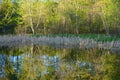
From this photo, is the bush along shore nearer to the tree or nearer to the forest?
the tree

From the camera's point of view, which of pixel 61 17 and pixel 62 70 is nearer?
pixel 62 70

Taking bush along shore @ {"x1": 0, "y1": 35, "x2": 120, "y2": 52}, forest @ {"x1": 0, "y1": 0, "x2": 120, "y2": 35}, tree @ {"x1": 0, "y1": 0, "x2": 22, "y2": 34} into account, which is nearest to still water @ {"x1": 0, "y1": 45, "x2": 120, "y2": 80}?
bush along shore @ {"x1": 0, "y1": 35, "x2": 120, "y2": 52}

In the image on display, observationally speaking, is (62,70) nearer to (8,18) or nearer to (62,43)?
(62,43)

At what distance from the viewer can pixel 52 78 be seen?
467 inches

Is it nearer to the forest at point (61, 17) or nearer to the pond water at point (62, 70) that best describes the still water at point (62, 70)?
the pond water at point (62, 70)

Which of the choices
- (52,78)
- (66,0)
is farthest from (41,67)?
(66,0)

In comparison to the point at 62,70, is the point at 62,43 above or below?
below

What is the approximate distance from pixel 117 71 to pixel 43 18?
36.0 metres

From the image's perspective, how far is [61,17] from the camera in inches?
1865

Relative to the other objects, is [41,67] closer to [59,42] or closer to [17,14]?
[59,42]

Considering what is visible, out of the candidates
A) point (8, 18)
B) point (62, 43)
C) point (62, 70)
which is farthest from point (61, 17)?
point (62, 70)

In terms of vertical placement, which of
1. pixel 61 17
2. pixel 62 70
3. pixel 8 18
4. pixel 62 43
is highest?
pixel 62 70

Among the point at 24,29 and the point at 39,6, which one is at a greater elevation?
the point at 39,6

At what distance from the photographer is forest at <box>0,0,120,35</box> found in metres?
43.9
